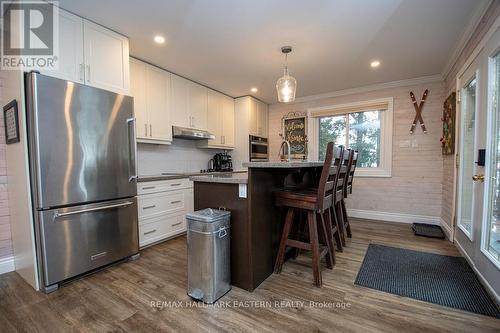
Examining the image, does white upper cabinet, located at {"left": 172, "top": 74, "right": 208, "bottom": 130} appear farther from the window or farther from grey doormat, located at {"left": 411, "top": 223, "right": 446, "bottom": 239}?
grey doormat, located at {"left": 411, "top": 223, "right": 446, "bottom": 239}

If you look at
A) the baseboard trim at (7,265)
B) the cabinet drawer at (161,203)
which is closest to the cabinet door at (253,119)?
the cabinet drawer at (161,203)

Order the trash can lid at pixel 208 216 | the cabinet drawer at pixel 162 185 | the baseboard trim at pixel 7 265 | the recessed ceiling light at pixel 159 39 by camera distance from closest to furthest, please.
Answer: the trash can lid at pixel 208 216
the baseboard trim at pixel 7 265
the recessed ceiling light at pixel 159 39
the cabinet drawer at pixel 162 185

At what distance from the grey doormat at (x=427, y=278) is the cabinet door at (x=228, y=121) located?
3.16 metres

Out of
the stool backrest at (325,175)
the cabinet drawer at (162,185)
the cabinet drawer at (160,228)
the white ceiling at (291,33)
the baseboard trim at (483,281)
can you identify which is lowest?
the baseboard trim at (483,281)

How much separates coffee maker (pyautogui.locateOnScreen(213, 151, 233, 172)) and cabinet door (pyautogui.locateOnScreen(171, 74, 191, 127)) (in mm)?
1067

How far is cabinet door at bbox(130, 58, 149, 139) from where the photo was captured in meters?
3.01

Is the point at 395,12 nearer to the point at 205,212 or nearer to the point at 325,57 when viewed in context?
the point at 325,57

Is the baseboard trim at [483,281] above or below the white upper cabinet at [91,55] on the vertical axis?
below

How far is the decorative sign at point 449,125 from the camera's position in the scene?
3025 millimetres

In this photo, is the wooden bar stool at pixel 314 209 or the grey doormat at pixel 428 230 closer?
the wooden bar stool at pixel 314 209

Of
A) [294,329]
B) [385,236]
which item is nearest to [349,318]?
[294,329]

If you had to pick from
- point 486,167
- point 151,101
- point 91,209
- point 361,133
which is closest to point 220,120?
point 151,101

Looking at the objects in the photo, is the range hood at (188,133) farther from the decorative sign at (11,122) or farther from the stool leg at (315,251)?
the stool leg at (315,251)

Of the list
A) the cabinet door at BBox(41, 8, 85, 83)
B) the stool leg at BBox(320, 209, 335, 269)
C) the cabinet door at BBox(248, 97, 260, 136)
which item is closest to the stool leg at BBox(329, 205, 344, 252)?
the stool leg at BBox(320, 209, 335, 269)
